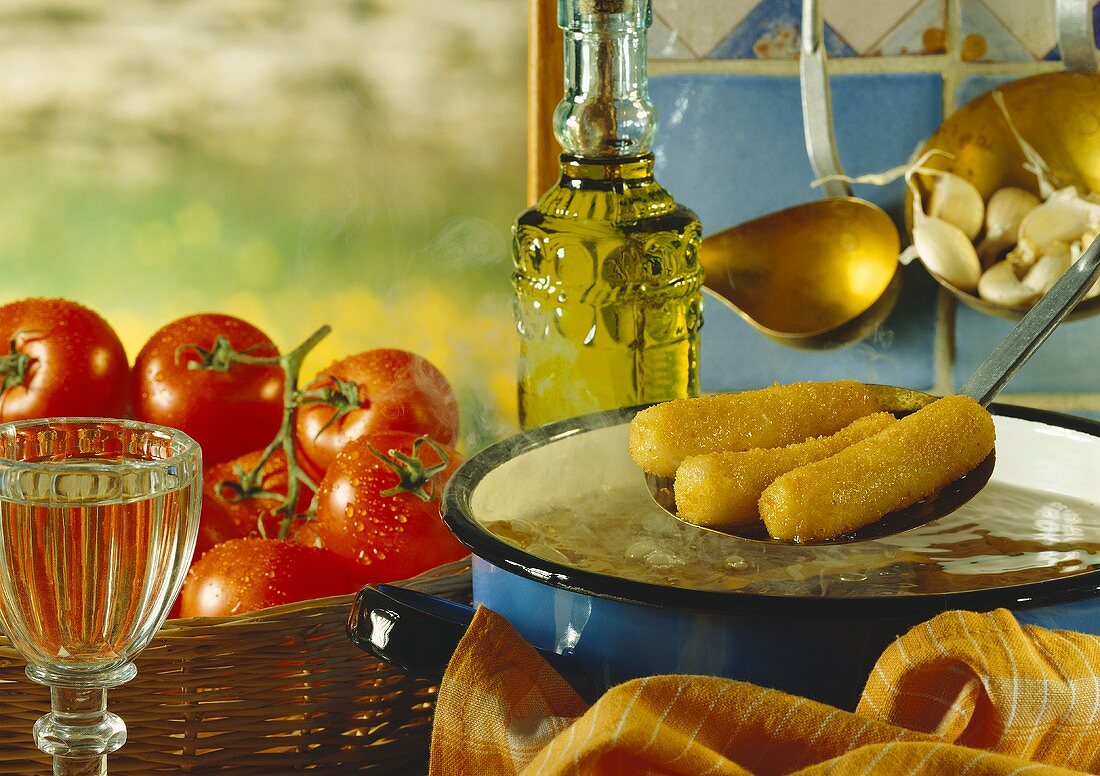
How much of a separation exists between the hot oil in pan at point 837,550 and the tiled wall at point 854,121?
1.25 ft

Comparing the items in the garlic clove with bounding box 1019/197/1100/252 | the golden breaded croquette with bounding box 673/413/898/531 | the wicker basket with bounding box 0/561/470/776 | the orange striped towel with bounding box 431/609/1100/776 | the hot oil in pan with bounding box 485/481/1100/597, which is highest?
the garlic clove with bounding box 1019/197/1100/252

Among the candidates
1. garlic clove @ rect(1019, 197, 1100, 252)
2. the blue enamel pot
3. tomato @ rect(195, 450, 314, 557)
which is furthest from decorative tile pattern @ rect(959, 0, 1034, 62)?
tomato @ rect(195, 450, 314, 557)

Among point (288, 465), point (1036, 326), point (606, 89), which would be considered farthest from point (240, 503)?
point (1036, 326)

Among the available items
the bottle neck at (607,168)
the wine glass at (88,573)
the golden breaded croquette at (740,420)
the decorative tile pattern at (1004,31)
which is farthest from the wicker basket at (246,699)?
the decorative tile pattern at (1004,31)

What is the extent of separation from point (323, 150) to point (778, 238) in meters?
0.30

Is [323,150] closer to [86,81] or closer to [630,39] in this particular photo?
[86,81]

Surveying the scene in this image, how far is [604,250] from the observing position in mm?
602

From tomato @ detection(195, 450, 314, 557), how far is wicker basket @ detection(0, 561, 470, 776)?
12 cm

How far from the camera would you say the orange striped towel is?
0.35 metres

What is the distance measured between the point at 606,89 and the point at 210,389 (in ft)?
0.81

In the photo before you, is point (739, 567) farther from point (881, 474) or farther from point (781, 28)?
point (781, 28)

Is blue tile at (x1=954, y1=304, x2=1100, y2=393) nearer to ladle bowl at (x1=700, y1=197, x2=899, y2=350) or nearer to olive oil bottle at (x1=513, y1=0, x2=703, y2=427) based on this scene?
ladle bowl at (x1=700, y1=197, x2=899, y2=350)

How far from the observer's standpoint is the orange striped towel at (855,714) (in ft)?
1.15

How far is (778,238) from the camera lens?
83cm
